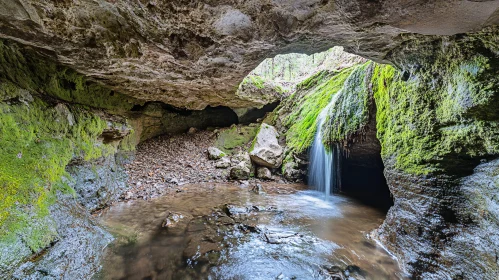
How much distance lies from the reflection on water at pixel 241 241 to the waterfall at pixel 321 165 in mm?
1161

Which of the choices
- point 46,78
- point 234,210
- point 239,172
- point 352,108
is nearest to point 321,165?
point 352,108

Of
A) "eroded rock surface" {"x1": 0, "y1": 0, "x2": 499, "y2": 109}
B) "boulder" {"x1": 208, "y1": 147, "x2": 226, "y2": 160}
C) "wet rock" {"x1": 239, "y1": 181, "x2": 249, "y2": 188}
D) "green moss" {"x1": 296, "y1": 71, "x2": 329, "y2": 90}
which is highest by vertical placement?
"green moss" {"x1": 296, "y1": 71, "x2": 329, "y2": 90}

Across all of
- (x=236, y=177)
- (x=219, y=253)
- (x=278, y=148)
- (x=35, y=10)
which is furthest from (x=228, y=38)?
(x=278, y=148)

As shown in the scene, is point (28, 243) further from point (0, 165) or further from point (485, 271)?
point (485, 271)

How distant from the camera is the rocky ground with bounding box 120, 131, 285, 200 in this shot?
19.6 ft

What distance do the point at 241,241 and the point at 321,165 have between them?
4.15 meters

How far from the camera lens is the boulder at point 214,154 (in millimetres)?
8703

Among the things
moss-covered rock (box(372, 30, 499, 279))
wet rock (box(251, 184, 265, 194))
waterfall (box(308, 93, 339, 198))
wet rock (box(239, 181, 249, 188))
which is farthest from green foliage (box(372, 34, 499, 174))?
wet rock (box(239, 181, 249, 188))

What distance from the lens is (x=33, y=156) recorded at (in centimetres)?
293

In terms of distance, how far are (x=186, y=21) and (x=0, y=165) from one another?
9.29 ft

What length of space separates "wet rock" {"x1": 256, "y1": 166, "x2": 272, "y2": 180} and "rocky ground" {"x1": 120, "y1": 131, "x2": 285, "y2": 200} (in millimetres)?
309

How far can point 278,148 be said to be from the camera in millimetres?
8367

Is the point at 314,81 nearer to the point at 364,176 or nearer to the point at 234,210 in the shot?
the point at 364,176

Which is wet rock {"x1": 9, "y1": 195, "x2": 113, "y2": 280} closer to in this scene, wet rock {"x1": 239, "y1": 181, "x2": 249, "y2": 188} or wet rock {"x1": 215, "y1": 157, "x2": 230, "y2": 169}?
wet rock {"x1": 239, "y1": 181, "x2": 249, "y2": 188}
